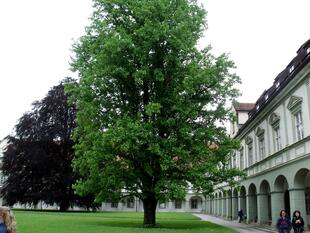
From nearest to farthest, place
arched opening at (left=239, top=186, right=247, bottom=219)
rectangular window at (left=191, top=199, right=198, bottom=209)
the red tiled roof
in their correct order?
arched opening at (left=239, top=186, right=247, bottom=219)
the red tiled roof
rectangular window at (left=191, top=199, right=198, bottom=209)

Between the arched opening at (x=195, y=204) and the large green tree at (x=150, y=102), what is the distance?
5504 centimetres

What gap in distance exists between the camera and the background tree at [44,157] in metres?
50.1

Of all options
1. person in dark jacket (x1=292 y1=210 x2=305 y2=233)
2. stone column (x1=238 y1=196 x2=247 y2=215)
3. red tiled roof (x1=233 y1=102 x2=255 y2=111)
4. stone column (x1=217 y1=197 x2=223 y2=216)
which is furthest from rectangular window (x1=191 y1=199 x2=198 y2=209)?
person in dark jacket (x1=292 y1=210 x2=305 y2=233)

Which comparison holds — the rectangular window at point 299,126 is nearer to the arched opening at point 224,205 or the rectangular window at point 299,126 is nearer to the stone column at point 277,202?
the stone column at point 277,202

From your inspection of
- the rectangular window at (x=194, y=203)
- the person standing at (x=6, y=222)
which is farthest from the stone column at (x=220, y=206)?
the person standing at (x=6, y=222)

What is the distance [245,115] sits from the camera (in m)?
41.9

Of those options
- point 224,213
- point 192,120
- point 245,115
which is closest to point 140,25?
point 192,120

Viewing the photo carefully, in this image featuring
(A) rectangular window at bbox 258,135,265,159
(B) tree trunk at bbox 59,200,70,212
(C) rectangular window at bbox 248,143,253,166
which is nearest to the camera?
(A) rectangular window at bbox 258,135,265,159

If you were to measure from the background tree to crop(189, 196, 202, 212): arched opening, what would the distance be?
30808mm

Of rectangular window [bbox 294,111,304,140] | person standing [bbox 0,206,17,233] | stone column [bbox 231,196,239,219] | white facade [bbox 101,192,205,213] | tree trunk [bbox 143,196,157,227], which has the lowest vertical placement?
person standing [bbox 0,206,17,233]

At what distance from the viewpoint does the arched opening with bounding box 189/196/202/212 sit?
3122 inches

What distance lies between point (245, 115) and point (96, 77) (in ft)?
69.3

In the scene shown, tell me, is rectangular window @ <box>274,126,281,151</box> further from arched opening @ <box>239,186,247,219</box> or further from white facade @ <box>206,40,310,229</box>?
arched opening @ <box>239,186,247,219</box>

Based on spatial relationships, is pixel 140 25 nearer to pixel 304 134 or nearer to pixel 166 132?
pixel 166 132
